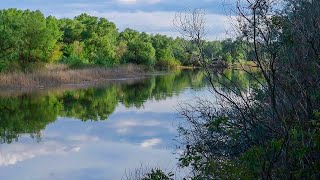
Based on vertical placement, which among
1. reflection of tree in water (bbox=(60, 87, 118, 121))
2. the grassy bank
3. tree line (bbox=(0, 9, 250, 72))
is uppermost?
tree line (bbox=(0, 9, 250, 72))

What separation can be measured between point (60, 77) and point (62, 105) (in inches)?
457

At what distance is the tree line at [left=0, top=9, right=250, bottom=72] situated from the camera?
34.2 m

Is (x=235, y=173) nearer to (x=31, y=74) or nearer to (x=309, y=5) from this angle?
(x=309, y=5)

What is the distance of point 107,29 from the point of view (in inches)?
2325

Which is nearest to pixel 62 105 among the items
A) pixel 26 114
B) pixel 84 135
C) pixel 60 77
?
pixel 26 114

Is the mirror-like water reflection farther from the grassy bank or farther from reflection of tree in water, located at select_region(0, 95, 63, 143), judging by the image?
the grassy bank

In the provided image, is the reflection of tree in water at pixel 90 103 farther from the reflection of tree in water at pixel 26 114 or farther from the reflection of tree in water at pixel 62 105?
the reflection of tree in water at pixel 26 114

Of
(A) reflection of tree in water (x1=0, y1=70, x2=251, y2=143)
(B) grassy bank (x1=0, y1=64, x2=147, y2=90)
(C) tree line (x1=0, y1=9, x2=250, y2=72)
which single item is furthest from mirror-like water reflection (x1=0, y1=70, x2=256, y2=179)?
(B) grassy bank (x1=0, y1=64, x2=147, y2=90)

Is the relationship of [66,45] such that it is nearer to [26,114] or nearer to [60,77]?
[60,77]

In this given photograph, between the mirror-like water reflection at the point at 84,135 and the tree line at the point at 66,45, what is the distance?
9.46 feet

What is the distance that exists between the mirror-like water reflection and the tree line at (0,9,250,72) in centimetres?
288

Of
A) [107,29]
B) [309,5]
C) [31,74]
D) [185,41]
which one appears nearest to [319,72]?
[185,41]

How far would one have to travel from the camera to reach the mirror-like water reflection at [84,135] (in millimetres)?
11984

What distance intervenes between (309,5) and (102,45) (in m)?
47.4
